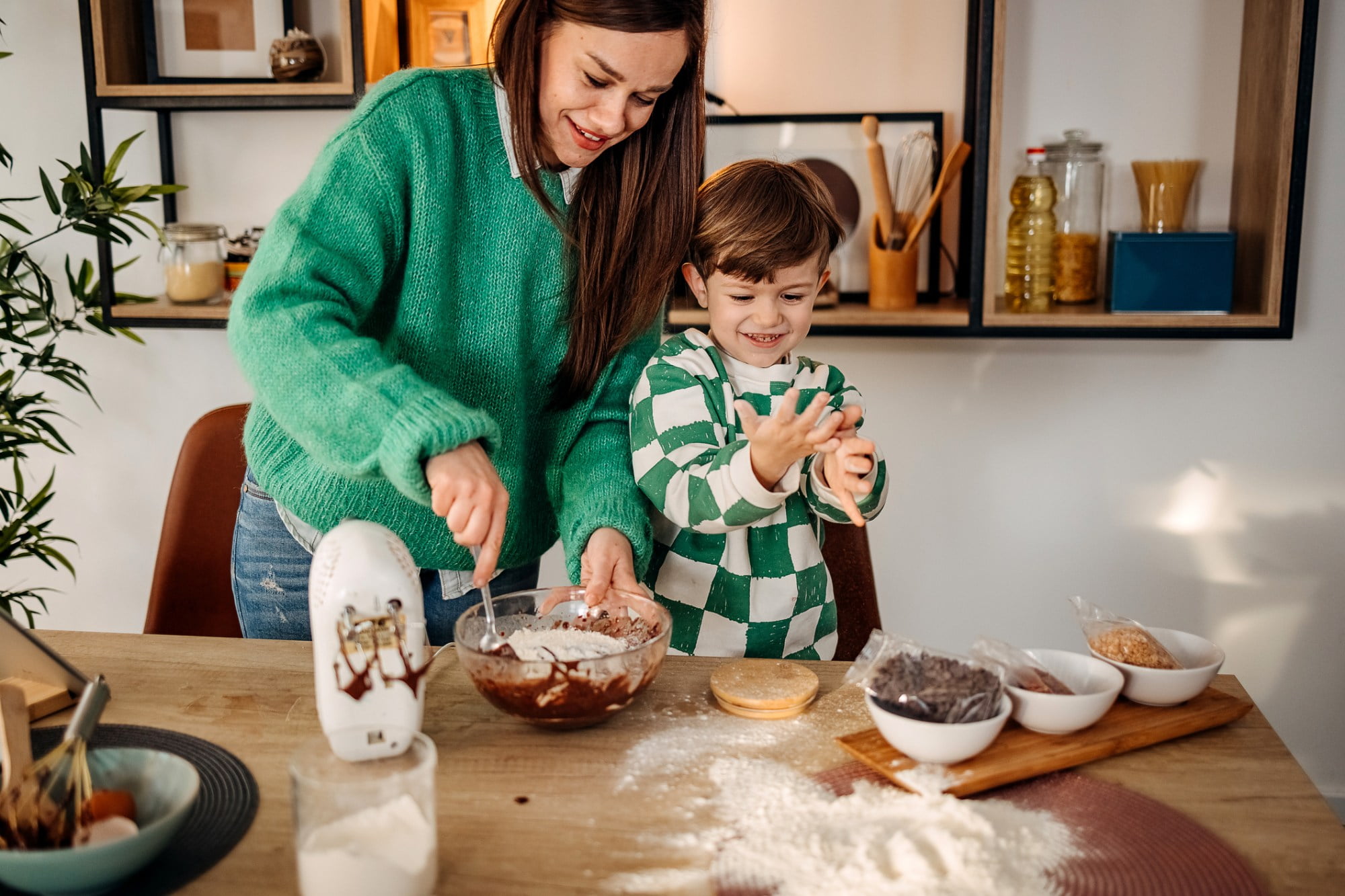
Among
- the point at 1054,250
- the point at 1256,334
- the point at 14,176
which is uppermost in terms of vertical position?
the point at 14,176

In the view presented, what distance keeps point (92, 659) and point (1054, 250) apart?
170 cm

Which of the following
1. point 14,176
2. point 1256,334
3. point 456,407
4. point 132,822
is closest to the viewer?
Answer: point 132,822

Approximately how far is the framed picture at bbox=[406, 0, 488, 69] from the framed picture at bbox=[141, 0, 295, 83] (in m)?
0.25

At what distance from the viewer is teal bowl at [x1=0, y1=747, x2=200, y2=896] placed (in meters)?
0.76

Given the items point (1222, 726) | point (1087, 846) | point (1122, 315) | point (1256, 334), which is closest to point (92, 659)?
point (1087, 846)

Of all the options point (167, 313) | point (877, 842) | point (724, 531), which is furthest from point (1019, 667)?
point (167, 313)

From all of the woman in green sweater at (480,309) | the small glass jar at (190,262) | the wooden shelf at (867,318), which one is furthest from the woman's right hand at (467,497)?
the small glass jar at (190,262)

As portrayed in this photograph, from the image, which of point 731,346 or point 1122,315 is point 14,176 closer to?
point 731,346

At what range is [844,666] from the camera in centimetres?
123

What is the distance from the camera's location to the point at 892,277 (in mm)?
2037

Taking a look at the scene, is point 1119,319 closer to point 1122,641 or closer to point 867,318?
point 867,318

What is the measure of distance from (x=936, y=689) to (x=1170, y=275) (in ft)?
4.24

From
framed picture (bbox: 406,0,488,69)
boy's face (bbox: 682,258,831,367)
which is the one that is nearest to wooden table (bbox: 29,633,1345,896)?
boy's face (bbox: 682,258,831,367)

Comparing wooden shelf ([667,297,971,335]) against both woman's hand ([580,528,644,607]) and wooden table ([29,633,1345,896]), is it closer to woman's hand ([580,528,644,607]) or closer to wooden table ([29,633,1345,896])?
woman's hand ([580,528,644,607])
